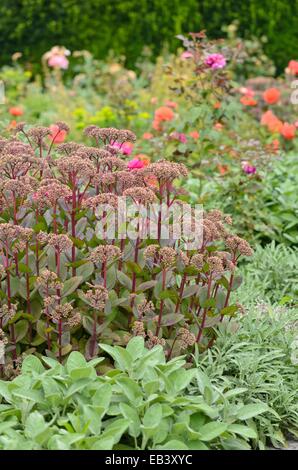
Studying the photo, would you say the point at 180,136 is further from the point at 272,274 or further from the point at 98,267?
the point at 98,267

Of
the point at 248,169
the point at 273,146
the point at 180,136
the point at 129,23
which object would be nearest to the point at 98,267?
the point at 248,169

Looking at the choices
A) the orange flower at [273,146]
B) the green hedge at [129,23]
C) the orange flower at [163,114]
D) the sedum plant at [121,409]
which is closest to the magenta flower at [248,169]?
the orange flower at [273,146]

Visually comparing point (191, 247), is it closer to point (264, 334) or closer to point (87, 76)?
point (264, 334)

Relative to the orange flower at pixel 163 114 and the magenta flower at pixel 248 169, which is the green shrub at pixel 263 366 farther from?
the orange flower at pixel 163 114

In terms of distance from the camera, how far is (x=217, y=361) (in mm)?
3225

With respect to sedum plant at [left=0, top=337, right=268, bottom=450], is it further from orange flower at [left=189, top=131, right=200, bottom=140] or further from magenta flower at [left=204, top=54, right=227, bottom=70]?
orange flower at [left=189, top=131, right=200, bottom=140]

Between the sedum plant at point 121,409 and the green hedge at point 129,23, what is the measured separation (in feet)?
28.1

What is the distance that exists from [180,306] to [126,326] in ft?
0.75

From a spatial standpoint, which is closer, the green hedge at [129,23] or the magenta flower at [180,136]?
the magenta flower at [180,136]

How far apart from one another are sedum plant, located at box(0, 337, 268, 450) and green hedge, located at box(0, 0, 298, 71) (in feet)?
28.1

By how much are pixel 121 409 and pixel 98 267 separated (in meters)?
0.72

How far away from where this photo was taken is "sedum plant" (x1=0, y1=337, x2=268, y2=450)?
2566 millimetres

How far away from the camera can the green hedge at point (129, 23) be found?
1080 centimetres
